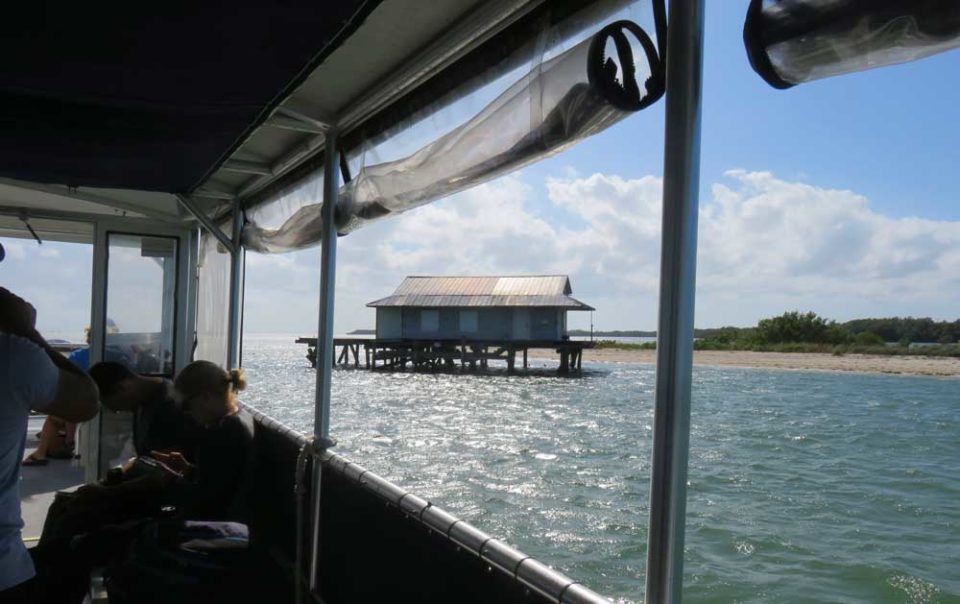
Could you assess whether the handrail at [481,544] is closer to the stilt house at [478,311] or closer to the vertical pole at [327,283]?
the vertical pole at [327,283]

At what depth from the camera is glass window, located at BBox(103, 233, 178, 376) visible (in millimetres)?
4137

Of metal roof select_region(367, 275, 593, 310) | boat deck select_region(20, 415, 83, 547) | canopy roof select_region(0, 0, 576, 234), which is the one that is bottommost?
boat deck select_region(20, 415, 83, 547)

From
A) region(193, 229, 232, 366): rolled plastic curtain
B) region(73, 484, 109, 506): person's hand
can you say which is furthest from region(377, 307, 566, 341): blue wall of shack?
region(73, 484, 109, 506): person's hand

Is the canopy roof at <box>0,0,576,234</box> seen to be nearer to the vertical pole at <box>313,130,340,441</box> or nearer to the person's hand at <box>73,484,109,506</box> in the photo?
the vertical pole at <box>313,130,340,441</box>

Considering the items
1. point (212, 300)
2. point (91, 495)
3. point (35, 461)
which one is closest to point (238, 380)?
point (91, 495)

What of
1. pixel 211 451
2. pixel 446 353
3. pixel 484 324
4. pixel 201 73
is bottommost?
pixel 446 353

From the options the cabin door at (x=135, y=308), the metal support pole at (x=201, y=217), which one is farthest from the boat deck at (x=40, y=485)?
the metal support pole at (x=201, y=217)

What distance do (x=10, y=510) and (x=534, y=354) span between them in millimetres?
62272

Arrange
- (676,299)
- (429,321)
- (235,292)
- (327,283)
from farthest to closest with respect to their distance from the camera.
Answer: (429,321) → (235,292) → (327,283) → (676,299)

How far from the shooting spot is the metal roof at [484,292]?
3831cm

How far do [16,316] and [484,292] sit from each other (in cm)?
3963

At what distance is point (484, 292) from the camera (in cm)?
4103

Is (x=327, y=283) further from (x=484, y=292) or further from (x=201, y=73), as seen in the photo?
(x=484, y=292)

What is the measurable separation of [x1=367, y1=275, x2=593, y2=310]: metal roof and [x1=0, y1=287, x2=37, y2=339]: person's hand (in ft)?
117
